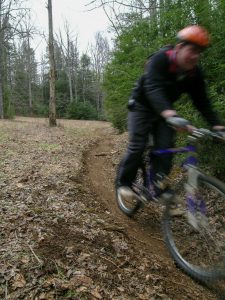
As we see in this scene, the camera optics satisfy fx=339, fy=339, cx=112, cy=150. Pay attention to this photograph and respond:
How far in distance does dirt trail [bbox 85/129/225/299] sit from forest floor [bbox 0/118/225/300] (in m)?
0.01

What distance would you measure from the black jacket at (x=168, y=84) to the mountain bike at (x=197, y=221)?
445mm

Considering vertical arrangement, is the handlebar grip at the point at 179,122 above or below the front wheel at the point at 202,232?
above

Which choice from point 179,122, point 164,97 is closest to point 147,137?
point 164,97

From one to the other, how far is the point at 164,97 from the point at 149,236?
6.24ft

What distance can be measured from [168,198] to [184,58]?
58.2 inches

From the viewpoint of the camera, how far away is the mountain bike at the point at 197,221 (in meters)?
3.15

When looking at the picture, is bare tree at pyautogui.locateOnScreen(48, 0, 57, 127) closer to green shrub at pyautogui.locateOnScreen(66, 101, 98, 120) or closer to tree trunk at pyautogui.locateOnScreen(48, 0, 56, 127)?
tree trunk at pyautogui.locateOnScreen(48, 0, 56, 127)

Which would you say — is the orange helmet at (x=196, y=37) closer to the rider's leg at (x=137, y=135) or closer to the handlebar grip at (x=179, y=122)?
the handlebar grip at (x=179, y=122)

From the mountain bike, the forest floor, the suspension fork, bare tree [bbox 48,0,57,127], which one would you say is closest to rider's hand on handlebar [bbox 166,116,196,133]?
the mountain bike

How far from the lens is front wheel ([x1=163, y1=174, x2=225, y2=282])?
318 cm

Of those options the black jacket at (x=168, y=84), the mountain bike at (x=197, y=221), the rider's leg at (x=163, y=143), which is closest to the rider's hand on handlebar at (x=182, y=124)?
the mountain bike at (x=197, y=221)

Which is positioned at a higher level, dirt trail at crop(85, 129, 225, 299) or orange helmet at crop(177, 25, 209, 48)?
orange helmet at crop(177, 25, 209, 48)

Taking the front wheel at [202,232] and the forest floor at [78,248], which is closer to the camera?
the forest floor at [78,248]

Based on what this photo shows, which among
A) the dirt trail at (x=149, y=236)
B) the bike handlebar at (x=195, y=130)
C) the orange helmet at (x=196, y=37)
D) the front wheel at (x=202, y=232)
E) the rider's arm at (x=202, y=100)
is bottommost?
the dirt trail at (x=149, y=236)
